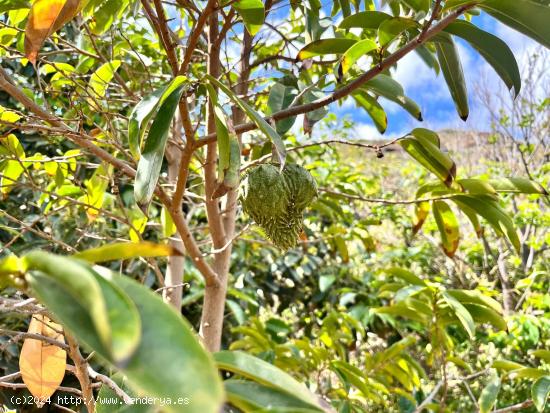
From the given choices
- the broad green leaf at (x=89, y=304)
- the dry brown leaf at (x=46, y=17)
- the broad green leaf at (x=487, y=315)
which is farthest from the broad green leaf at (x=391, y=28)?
the broad green leaf at (x=487, y=315)

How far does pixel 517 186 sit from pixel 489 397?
550mm

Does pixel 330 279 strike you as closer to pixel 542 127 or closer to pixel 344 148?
pixel 542 127

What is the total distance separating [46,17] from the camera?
816mm

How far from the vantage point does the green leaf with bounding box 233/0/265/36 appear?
93cm

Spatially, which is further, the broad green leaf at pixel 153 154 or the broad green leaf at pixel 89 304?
the broad green leaf at pixel 153 154

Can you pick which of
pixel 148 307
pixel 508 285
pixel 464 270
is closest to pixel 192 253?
pixel 148 307

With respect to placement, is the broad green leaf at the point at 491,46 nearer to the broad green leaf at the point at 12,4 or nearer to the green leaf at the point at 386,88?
the green leaf at the point at 386,88

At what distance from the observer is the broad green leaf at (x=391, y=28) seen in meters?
0.92

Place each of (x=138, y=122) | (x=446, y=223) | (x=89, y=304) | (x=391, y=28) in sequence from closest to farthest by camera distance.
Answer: (x=89, y=304)
(x=138, y=122)
(x=391, y=28)
(x=446, y=223)

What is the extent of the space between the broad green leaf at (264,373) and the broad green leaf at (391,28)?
25.7 inches

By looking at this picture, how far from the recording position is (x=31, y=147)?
10.3 ft

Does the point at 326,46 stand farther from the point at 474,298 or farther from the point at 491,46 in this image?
the point at 474,298

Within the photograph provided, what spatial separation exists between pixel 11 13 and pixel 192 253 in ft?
2.29

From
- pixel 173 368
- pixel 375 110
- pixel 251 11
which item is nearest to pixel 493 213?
pixel 375 110
